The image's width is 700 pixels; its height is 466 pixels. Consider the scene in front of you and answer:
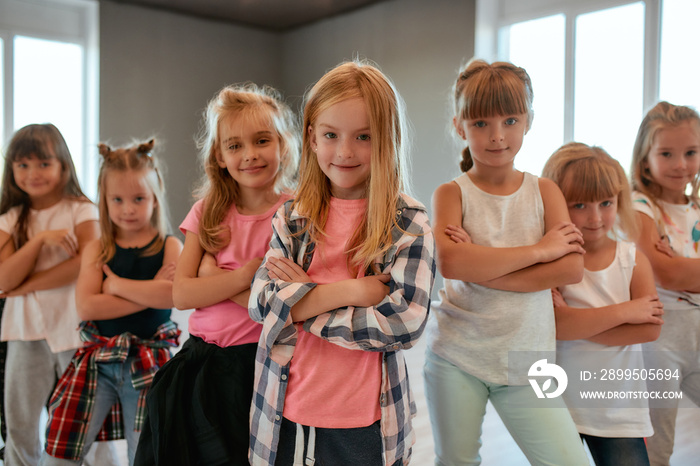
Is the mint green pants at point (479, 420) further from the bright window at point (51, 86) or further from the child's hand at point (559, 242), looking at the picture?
the bright window at point (51, 86)

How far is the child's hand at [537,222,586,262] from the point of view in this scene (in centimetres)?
136

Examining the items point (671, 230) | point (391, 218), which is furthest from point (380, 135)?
point (671, 230)

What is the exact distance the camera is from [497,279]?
1.40 meters

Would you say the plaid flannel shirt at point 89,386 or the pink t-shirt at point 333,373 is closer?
the pink t-shirt at point 333,373

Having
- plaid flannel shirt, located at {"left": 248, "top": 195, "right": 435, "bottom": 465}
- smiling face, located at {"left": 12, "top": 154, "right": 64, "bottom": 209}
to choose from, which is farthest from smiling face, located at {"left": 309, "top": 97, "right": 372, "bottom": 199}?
smiling face, located at {"left": 12, "top": 154, "right": 64, "bottom": 209}

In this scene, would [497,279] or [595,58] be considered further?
[595,58]

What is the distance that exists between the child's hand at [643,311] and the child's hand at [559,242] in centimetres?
24

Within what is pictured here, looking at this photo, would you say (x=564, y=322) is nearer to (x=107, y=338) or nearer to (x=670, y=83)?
(x=107, y=338)

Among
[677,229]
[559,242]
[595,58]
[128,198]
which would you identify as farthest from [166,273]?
[595,58]

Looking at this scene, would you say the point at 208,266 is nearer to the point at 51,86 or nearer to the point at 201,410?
the point at 201,410

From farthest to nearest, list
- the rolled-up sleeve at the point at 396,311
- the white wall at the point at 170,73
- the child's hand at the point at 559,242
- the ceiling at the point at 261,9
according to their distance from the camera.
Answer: the ceiling at the point at 261,9 → the white wall at the point at 170,73 → the child's hand at the point at 559,242 → the rolled-up sleeve at the point at 396,311

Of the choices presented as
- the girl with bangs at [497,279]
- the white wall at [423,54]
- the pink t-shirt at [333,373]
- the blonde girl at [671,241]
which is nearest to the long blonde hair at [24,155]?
the pink t-shirt at [333,373]

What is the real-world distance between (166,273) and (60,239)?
414 mm

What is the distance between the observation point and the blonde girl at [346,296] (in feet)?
3.87
